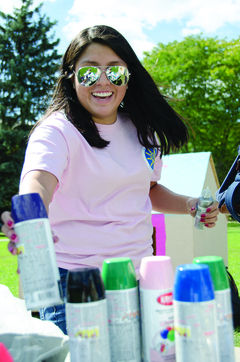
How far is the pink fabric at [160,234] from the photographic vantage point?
4102 mm

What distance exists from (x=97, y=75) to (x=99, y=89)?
0.08 meters

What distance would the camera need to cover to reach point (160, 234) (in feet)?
14.1

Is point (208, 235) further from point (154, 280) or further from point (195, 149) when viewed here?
point (195, 149)

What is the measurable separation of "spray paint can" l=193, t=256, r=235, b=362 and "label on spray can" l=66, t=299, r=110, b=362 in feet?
0.98

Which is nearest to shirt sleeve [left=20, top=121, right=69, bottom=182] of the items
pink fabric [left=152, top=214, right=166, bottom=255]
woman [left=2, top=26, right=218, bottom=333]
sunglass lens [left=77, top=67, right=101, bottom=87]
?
woman [left=2, top=26, right=218, bottom=333]

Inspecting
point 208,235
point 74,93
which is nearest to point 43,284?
point 74,93

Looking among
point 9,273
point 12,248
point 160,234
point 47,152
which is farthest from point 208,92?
point 12,248

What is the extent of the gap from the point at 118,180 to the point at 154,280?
0.71m

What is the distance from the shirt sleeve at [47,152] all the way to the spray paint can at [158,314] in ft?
1.74

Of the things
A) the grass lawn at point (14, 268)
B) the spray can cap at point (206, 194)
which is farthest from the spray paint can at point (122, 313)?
the grass lawn at point (14, 268)

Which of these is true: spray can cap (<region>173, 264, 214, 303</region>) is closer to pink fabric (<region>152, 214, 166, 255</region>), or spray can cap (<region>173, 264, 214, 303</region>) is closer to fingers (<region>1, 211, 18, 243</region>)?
fingers (<region>1, 211, 18, 243</region>)

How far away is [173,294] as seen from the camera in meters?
0.92

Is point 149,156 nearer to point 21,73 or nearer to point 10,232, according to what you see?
point 10,232

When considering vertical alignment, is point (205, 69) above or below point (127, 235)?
above
